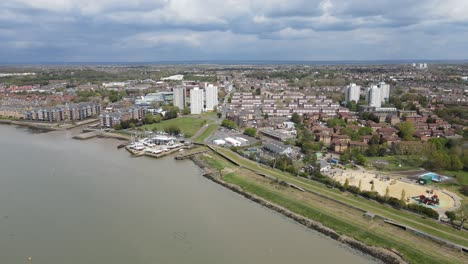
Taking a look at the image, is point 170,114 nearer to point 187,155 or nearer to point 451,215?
point 187,155

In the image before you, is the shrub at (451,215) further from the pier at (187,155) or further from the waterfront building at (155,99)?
the waterfront building at (155,99)

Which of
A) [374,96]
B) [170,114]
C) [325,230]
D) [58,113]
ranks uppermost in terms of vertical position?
[374,96]

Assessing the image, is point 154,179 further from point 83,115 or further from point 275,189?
point 83,115

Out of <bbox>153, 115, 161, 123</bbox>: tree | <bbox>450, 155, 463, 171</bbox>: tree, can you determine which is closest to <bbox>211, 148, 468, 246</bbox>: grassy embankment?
<bbox>450, 155, 463, 171</bbox>: tree

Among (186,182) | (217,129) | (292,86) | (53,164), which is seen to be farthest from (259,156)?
(292,86)

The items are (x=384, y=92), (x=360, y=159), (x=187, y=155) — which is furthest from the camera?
(x=384, y=92)

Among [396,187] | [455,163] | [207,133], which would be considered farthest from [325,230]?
[207,133]
